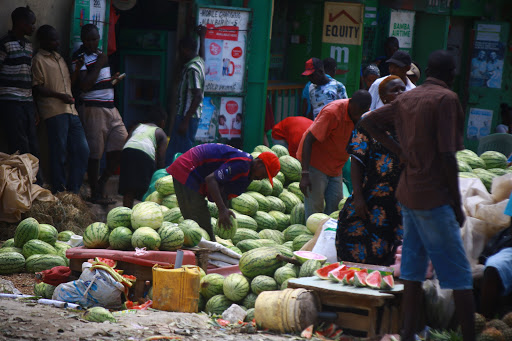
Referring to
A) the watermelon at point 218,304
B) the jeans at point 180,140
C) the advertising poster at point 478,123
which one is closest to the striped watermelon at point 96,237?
the watermelon at point 218,304

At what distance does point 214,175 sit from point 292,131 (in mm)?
3474

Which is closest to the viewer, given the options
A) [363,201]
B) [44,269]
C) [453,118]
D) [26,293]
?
[453,118]

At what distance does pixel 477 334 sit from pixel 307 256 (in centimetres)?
171

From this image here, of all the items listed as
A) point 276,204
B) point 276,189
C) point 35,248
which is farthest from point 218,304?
point 276,189

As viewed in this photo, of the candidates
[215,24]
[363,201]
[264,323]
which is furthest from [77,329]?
[215,24]

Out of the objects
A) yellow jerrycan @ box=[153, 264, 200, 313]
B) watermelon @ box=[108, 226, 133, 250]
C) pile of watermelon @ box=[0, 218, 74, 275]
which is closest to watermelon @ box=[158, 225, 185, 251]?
watermelon @ box=[108, 226, 133, 250]

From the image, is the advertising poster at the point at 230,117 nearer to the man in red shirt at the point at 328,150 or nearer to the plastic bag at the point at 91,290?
the man in red shirt at the point at 328,150

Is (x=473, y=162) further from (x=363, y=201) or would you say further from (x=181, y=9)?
(x=181, y=9)

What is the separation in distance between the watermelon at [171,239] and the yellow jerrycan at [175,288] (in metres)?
0.59

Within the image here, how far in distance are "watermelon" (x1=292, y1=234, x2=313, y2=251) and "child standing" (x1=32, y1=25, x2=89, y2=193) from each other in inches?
124

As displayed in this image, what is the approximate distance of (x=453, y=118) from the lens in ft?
15.9

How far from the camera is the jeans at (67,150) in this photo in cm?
930

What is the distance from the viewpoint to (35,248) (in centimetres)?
757

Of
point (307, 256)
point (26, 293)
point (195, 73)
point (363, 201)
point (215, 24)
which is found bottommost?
point (26, 293)
